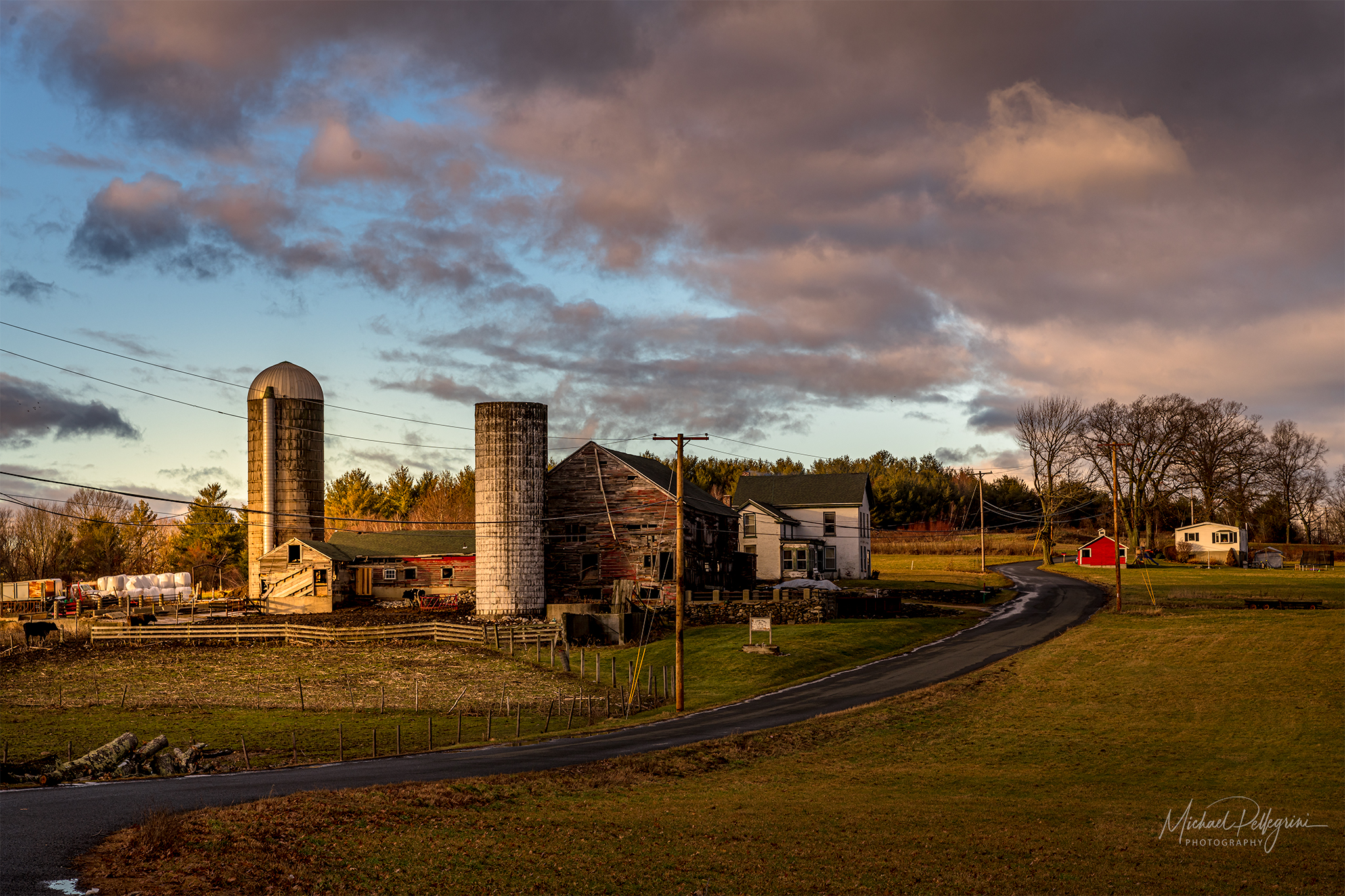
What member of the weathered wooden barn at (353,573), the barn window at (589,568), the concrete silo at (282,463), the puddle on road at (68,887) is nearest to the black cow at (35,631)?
the weathered wooden barn at (353,573)

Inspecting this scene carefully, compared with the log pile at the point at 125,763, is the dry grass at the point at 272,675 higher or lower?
lower

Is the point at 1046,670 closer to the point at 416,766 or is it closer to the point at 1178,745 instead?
the point at 1178,745

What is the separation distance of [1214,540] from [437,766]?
99645 millimetres

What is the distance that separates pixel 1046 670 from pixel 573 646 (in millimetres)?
27032

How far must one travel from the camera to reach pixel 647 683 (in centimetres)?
4591

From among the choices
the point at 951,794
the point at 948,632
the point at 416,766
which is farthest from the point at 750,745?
the point at 948,632

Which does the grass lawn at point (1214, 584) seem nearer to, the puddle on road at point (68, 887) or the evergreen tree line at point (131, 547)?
the puddle on road at point (68, 887)

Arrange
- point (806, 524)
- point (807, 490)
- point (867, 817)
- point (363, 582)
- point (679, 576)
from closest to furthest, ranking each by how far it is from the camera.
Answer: point (867, 817) → point (679, 576) → point (363, 582) → point (806, 524) → point (807, 490)

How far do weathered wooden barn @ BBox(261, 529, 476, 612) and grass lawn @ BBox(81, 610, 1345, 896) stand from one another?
48.4m

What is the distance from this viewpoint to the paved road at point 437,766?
17.7m

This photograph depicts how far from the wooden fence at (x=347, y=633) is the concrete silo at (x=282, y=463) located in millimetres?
13943

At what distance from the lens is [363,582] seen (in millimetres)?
76938
